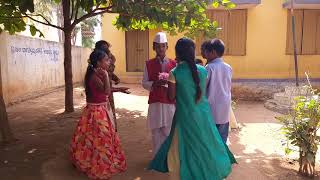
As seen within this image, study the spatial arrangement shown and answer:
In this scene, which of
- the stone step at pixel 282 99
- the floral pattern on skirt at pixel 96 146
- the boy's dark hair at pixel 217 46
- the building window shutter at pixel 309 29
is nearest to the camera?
the floral pattern on skirt at pixel 96 146

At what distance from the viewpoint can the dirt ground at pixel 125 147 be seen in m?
4.24

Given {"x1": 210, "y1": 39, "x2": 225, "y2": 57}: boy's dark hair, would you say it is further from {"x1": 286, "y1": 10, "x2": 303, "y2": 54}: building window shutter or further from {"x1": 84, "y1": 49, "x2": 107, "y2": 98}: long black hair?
{"x1": 286, "y1": 10, "x2": 303, "y2": 54}: building window shutter

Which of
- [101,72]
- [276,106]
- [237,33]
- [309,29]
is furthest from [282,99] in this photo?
A: [101,72]

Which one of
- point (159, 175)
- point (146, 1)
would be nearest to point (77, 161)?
point (159, 175)

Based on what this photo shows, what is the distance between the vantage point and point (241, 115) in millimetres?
8734

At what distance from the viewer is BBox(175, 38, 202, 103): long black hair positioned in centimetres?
312

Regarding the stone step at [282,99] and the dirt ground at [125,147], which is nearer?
the dirt ground at [125,147]

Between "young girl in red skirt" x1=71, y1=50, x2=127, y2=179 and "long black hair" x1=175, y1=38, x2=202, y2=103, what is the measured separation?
1.10m

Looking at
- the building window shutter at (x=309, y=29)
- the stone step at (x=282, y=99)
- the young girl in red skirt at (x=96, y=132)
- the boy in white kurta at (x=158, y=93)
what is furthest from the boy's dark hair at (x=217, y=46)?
the building window shutter at (x=309, y=29)

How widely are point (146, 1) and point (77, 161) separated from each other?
8.07ft

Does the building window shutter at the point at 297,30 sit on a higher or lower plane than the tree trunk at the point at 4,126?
higher

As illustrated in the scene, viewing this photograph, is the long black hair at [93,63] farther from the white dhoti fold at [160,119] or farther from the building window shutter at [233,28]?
the building window shutter at [233,28]

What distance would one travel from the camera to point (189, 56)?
125 inches

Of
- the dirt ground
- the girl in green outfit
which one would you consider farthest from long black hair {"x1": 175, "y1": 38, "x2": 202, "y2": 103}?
the dirt ground
